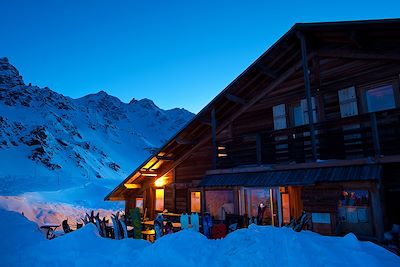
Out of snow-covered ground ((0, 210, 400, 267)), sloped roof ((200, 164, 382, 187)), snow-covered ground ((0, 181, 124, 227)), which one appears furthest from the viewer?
snow-covered ground ((0, 181, 124, 227))

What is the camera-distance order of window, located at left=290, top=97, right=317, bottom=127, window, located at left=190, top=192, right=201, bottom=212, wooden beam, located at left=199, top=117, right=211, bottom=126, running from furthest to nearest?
window, located at left=190, top=192, right=201, bottom=212, wooden beam, located at left=199, top=117, right=211, bottom=126, window, located at left=290, top=97, right=317, bottom=127

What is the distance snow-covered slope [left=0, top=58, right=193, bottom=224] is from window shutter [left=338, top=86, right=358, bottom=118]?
1001 cm

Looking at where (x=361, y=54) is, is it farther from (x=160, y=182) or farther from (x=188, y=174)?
(x=160, y=182)

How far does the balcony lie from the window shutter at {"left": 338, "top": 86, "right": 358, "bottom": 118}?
433 mm

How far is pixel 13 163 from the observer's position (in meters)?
54.0

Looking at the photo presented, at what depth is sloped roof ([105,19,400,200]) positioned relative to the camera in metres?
9.50

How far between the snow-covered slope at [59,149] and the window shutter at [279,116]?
926 centimetres

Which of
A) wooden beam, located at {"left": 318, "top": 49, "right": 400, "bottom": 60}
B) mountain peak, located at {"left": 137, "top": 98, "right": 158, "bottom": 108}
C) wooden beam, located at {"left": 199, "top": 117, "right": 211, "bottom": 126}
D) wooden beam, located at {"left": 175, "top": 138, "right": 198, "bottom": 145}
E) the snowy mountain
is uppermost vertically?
mountain peak, located at {"left": 137, "top": 98, "right": 158, "bottom": 108}

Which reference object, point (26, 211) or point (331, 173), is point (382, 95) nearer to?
Result: point (331, 173)

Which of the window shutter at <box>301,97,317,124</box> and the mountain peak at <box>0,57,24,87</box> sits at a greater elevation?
the mountain peak at <box>0,57,24,87</box>

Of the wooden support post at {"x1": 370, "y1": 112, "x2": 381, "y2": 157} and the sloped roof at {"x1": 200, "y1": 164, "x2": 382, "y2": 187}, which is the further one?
the wooden support post at {"x1": 370, "y1": 112, "x2": 381, "y2": 157}

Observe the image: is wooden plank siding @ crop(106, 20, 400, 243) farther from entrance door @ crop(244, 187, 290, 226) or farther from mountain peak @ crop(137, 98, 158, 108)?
mountain peak @ crop(137, 98, 158, 108)

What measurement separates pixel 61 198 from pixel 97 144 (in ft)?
183

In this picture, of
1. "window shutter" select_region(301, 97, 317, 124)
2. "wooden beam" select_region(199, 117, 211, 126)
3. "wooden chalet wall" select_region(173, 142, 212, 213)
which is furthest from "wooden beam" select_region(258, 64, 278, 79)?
"wooden chalet wall" select_region(173, 142, 212, 213)
